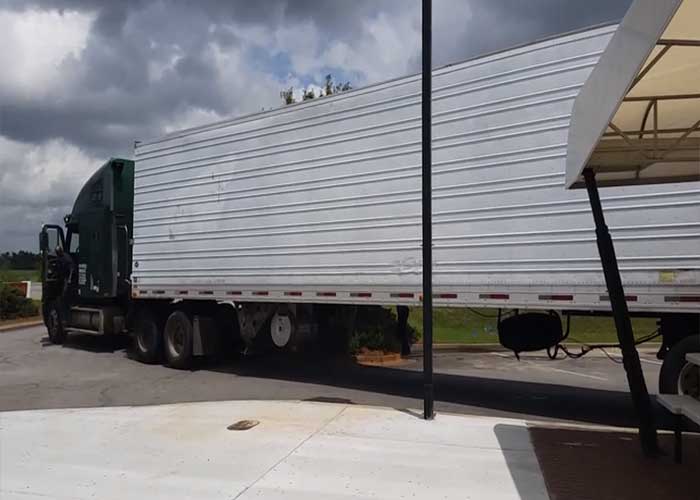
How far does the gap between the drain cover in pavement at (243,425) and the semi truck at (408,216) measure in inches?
106

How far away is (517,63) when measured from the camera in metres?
7.57

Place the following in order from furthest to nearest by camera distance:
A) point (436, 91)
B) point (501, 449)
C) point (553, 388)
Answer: point (553, 388) → point (436, 91) → point (501, 449)

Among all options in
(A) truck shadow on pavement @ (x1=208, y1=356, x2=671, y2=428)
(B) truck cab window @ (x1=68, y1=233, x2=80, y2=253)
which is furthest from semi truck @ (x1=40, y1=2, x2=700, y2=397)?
(B) truck cab window @ (x1=68, y1=233, x2=80, y2=253)

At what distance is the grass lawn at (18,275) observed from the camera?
94.2 ft

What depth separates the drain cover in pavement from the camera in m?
6.32

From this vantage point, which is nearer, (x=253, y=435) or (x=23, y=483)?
(x=23, y=483)

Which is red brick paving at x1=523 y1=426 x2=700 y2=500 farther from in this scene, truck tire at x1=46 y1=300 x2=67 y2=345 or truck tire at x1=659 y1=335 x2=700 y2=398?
truck tire at x1=46 y1=300 x2=67 y2=345

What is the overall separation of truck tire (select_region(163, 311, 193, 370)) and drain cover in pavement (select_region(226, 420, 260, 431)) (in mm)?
5589

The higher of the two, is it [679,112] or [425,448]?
[679,112]

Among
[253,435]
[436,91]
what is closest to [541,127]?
[436,91]

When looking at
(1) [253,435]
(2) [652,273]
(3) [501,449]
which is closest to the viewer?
(3) [501,449]

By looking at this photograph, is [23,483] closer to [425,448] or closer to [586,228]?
[425,448]

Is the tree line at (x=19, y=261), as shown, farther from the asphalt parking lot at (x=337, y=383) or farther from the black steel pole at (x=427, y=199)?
the black steel pole at (x=427, y=199)

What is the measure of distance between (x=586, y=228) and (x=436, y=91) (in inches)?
102
